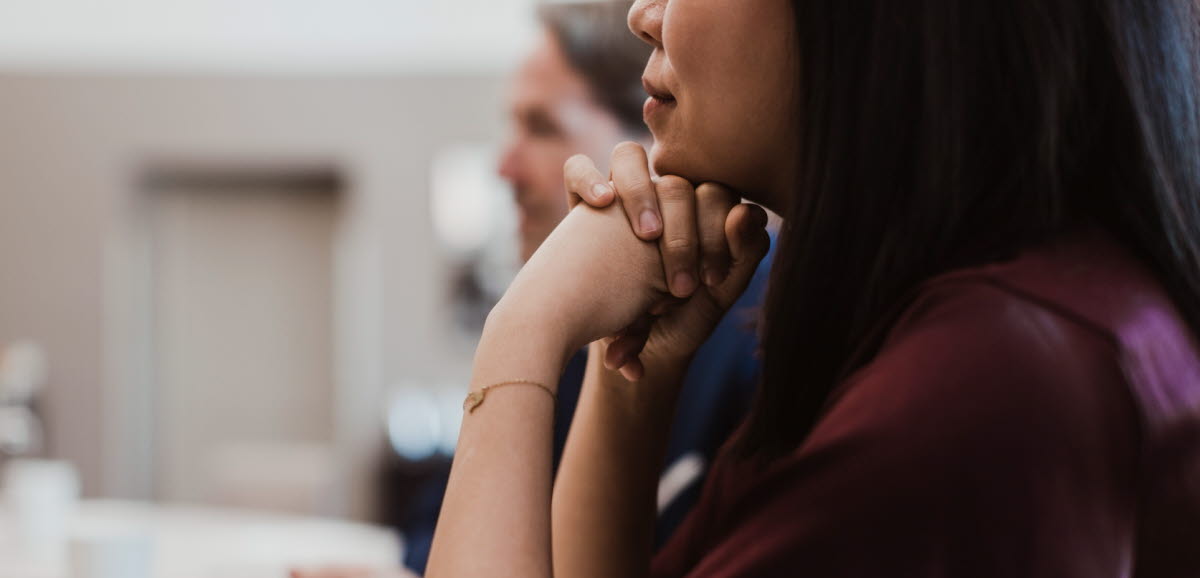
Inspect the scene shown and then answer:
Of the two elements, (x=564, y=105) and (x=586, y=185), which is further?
(x=564, y=105)

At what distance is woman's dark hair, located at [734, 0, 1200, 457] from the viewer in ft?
2.31

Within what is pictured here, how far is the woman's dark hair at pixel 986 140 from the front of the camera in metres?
0.70

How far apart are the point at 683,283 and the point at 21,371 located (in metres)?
6.01

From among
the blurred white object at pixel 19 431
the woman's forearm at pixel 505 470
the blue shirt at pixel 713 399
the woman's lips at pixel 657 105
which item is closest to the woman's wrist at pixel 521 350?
the woman's forearm at pixel 505 470

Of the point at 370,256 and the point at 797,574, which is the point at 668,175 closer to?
the point at 797,574

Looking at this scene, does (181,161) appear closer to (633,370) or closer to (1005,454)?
(633,370)

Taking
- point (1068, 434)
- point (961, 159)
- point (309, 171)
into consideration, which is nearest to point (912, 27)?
point (961, 159)

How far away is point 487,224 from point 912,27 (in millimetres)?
5448

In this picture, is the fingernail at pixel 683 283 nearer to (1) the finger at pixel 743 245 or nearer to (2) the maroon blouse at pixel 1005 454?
(1) the finger at pixel 743 245

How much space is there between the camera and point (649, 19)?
959 mm

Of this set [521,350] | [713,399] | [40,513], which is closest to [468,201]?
[40,513]

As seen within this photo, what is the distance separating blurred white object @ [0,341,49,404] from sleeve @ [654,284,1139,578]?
244 inches

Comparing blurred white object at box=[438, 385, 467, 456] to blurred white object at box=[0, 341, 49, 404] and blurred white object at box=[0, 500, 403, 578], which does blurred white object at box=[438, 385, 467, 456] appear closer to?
blurred white object at box=[0, 341, 49, 404]

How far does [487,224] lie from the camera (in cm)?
610
